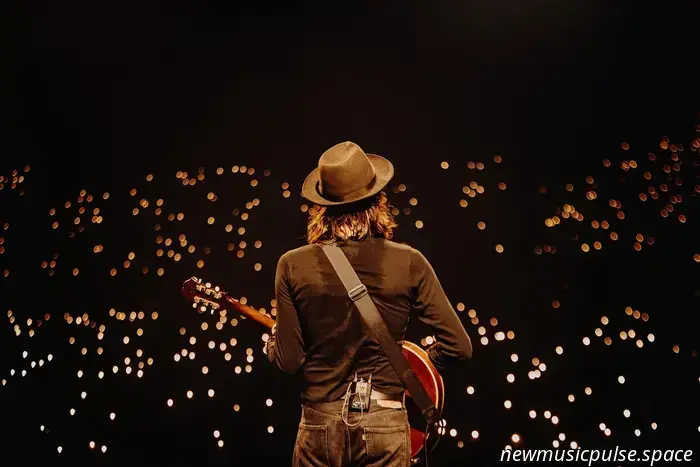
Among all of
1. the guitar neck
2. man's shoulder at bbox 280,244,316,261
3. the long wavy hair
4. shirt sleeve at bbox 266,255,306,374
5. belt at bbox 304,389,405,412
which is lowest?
the guitar neck

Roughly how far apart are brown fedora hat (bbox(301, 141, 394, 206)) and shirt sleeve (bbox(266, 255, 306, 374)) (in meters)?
0.27

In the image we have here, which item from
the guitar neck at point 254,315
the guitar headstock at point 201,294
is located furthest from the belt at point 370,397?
the guitar headstock at point 201,294

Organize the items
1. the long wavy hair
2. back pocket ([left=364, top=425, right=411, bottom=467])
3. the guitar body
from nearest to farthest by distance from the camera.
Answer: back pocket ([left=364, top=425, right=411, bottom=467]) → the long wavy hair → the guitar body

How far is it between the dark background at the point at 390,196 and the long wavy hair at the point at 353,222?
1407 mm

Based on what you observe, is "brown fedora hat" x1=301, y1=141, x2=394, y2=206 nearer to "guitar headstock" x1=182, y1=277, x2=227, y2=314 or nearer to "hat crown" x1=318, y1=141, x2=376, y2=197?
"hat crown" x1=318, y1=141, x2=376, y2=197

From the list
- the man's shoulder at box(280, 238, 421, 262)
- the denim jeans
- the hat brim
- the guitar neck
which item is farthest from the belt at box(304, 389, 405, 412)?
the guitar neck

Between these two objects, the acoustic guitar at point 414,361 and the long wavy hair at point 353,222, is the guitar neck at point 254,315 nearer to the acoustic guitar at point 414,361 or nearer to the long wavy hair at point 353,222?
the acoustic guitar at point 414,361

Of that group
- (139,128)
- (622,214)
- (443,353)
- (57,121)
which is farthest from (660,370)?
(57,121)

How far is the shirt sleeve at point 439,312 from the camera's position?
2.06 m

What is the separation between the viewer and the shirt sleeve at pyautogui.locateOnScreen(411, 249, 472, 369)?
6.77ft

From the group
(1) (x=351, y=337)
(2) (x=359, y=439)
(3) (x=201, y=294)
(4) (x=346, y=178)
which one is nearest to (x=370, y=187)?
(4) (x=346, y=178)

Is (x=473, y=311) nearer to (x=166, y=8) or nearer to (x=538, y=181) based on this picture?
(x=538, y=181)

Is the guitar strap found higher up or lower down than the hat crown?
lower down

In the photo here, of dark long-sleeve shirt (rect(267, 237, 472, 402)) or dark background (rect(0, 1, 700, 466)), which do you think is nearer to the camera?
dark long-sleeve shirt (rect(267, 237, 472, 402))
